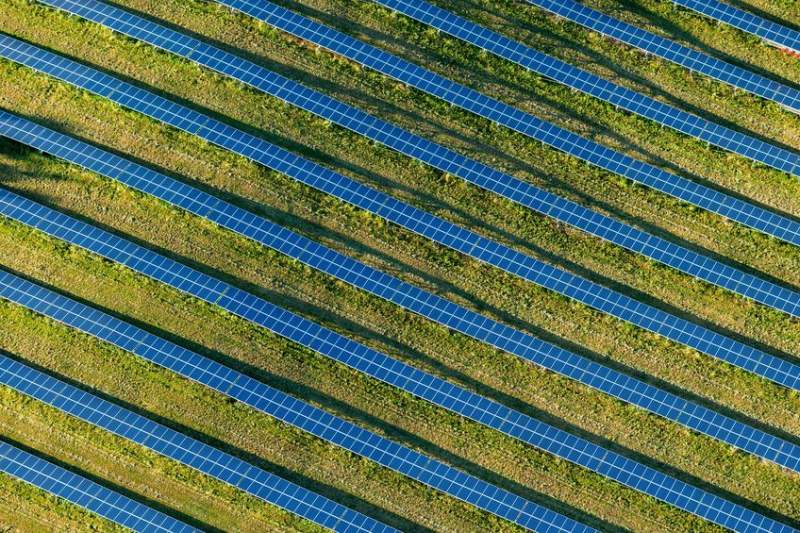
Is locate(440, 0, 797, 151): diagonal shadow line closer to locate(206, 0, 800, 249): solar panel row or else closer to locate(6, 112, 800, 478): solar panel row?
locate(206, 0, 800, 249): solar panel row

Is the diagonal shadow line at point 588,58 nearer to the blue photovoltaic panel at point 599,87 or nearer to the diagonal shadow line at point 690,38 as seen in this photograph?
the blue photovoltaic panel at point 599,87

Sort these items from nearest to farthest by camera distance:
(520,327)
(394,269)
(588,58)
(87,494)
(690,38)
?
(87,494), (520,327), (394,269), (588,58), (690,38)

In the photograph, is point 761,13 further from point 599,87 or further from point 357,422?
point 357,422

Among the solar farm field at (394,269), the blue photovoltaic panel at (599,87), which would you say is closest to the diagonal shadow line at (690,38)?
the solar farm field at (394,269)

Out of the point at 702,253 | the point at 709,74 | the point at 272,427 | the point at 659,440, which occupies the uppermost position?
the point at 709,74

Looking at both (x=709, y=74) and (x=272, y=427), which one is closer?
(x=272, y=427)

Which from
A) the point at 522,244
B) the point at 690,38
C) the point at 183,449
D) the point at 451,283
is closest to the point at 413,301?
the point at 451,283

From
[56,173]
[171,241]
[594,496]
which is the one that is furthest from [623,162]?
[56,173]

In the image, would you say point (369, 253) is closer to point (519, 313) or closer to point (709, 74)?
point (519, 313)
